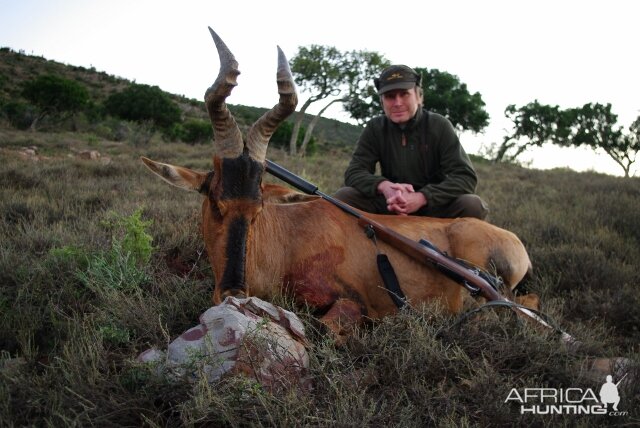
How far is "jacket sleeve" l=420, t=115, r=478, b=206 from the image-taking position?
465cm

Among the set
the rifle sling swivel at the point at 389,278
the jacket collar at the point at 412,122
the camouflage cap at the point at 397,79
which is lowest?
the rifle sling swivel at the point at 389,278

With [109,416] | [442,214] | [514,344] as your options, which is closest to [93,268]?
[109,416]

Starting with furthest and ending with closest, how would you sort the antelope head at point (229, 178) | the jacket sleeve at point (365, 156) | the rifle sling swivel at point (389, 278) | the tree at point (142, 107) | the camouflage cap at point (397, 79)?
the tree at point (142, 107), the jacket sleeve at point (365, 156), the camouflage cap at point (397, 79), the rifle sling swivel at point (389, 278), the antelope head at point (229, 178)

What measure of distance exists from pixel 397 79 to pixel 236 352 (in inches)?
148

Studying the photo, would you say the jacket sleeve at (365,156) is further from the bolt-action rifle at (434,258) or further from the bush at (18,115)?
the bush at (18,115)

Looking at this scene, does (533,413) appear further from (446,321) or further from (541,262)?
(541,262)

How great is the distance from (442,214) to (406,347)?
2.61 m

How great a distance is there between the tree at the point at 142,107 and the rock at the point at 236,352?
93.3 feet

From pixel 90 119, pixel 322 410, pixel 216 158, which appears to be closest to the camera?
pixel 322 410

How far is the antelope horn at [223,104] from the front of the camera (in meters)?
3.12

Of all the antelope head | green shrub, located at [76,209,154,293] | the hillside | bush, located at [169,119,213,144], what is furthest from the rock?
the hillside

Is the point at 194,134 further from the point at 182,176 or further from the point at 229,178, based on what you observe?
the point at 229,178

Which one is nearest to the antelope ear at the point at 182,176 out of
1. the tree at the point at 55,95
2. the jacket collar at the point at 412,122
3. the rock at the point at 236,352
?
the rock at the point at 236,352

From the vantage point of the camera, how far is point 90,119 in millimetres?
24172
